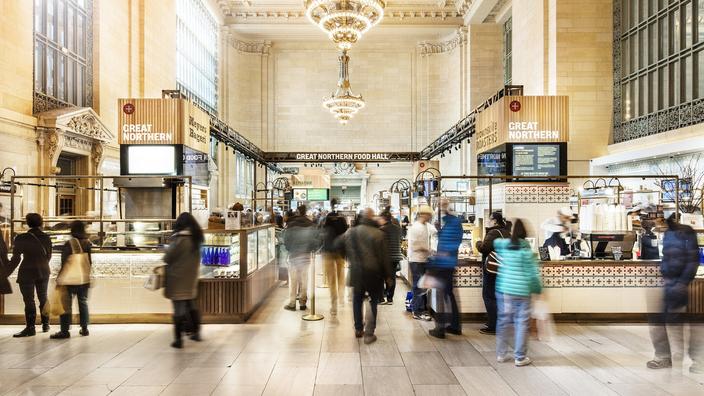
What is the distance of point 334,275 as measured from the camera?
7.14 m

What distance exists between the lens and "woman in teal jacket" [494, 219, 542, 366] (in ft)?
14.9

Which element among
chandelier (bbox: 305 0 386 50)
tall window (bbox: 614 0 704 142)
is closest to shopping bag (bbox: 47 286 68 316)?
chandelier (bbox: 305 0 386 50)

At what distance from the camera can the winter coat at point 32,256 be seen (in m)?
5.63

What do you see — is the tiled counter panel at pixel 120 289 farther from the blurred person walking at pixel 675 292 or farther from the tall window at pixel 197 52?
the tall window at pixel 197 52

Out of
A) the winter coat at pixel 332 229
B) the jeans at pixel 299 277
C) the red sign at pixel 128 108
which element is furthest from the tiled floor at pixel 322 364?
the red sign at pixel 128 108

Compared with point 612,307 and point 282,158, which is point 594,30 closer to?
point 612,307

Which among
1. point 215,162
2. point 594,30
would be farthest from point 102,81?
point 594,30

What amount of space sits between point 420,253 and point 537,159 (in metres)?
4.03

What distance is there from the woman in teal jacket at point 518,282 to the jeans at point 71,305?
4.91 m

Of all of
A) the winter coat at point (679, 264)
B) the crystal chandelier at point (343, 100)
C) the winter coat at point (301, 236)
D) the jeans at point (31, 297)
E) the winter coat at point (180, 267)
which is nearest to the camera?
the winter coat at point (679, 264)

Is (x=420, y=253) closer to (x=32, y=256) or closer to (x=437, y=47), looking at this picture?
(x=32, y=256)

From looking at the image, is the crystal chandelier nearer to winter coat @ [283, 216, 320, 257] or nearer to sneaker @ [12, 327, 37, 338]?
winter coat @ [283, 216, 320, 257]

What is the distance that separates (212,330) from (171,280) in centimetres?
143

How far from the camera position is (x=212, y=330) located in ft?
19.8
